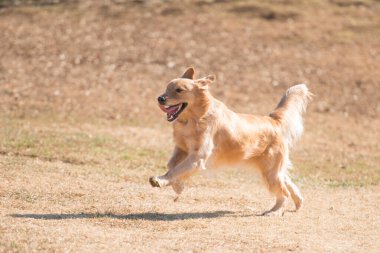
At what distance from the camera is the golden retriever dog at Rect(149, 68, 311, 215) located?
28.5 ft

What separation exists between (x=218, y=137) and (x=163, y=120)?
8.44 metres

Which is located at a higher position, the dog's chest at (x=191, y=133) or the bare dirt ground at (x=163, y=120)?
the dog's chest at (x=191, y=133)

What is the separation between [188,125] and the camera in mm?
8781

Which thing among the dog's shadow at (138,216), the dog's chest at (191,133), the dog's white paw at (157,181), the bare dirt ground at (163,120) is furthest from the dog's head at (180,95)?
the bare dirt ground at (163,120)

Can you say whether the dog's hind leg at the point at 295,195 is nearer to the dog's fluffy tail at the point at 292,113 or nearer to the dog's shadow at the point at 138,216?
the dog's fluffy tail at the point at 292,113

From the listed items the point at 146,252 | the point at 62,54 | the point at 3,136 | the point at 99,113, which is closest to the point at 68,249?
the point at 146,252

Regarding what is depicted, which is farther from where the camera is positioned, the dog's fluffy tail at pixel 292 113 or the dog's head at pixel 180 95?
the dog's fluffy tail at pixel 292 113

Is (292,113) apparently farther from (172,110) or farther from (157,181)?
(157,181)

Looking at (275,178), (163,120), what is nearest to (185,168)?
(275,178)

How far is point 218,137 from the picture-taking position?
898 cm

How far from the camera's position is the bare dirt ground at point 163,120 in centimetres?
813

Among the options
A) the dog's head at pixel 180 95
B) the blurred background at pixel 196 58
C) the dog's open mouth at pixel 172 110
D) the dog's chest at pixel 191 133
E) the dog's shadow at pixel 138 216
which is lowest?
the blurred background at pixel 196 58

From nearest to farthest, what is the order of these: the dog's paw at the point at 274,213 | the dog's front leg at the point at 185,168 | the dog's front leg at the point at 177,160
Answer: the dog's front leg at the point at 185,168, the dog's front leg at the point at 177,160, the dog's paw at the point at 274,213

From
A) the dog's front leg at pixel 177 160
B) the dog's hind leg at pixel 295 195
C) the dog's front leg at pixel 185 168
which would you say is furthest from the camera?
the dog's hind leg at pixel 295 195
